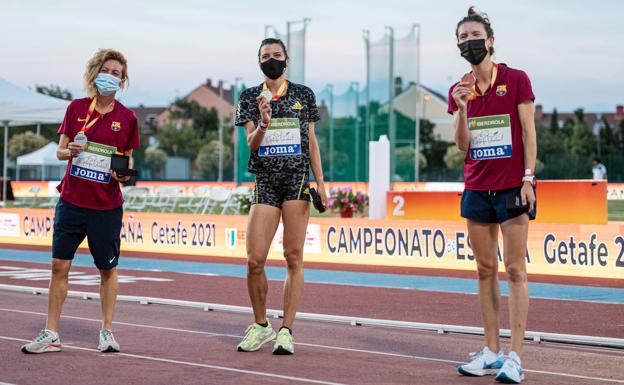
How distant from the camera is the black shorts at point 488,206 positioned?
7137mm

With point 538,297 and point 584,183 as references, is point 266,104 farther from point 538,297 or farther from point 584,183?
point 584,183

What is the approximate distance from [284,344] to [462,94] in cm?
247

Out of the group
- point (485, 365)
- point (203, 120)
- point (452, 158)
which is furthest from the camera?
point (203, 120)

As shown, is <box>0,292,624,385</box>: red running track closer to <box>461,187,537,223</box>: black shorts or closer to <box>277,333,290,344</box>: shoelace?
<box>277,333,290,344</box>: shoelace

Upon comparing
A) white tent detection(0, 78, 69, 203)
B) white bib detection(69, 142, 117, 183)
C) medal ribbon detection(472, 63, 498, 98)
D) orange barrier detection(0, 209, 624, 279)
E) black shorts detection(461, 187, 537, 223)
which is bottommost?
orange barrier detection(0, 209, 624, 279)

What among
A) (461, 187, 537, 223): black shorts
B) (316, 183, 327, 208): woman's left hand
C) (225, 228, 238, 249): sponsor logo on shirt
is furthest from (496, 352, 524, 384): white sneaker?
(225, 228, 238, 249): sponsor logo on shirt

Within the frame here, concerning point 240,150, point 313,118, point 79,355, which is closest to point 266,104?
point 313,118

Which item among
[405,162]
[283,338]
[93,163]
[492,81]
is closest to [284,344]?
[283,338]

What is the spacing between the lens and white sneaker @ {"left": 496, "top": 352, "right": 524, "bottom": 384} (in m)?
6.93

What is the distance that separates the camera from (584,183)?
19.8 meters

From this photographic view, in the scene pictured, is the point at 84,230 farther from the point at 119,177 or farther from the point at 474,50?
the point at 474,50

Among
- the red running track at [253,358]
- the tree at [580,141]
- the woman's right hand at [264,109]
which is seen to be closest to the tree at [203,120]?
the tree at [580,141]

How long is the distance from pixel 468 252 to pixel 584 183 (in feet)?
10.0

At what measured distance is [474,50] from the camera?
7070 mm
